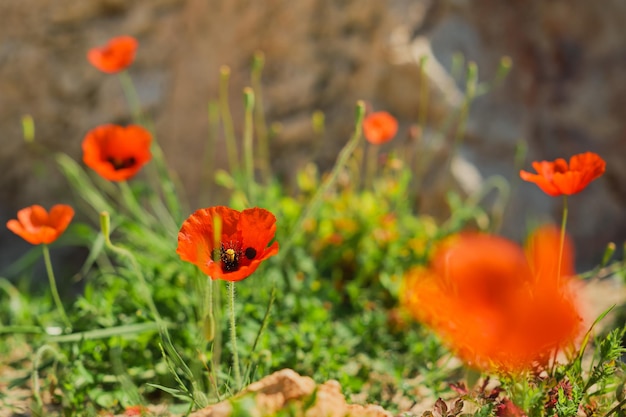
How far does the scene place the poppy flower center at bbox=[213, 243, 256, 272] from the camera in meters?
1.30

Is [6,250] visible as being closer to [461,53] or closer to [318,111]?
[318,111]

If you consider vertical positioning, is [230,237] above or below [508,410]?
above

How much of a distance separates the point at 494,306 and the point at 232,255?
0.61 meters

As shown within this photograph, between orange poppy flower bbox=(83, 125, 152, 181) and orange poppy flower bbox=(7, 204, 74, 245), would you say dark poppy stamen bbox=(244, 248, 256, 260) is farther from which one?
orange poppy flower bbox=(83, 125, 152, 181)

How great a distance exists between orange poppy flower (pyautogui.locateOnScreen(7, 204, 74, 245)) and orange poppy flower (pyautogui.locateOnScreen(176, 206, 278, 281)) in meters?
0.43

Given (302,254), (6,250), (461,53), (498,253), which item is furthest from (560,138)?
(6,250)

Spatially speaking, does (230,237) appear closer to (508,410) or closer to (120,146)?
(508,410)

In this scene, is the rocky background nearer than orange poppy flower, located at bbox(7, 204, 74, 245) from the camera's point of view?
No

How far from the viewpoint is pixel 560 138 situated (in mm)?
2898

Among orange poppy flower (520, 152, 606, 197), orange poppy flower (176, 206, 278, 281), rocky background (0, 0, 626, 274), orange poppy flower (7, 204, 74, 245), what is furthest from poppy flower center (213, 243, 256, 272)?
rocky background (0, 0, 626, 274)

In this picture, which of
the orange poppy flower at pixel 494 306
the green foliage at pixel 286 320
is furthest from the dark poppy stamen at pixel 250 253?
the orange poppy flower at pixel 494 306

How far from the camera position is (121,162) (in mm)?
1911

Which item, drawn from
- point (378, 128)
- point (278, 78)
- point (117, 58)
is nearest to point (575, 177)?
point (378, 128)

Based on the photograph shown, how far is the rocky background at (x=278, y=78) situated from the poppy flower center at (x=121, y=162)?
813mm
